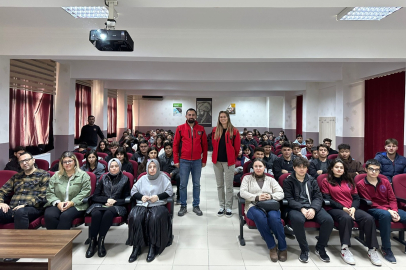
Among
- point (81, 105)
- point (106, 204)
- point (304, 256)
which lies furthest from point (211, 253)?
point (81, 105)

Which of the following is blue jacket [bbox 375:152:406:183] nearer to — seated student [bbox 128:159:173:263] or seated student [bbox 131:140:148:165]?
seated student [bbox 128:159:173:263]

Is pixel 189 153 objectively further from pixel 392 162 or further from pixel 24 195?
pixel 392 162

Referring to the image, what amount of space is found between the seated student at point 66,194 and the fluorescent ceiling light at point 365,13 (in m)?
4.38

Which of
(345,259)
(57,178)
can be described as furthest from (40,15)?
(345,259)

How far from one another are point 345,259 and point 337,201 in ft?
2.18

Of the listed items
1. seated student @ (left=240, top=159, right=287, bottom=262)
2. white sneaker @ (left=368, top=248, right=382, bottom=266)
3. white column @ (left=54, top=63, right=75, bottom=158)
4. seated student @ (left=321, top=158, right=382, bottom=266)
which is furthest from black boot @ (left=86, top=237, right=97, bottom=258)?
white column @ (left=54, top=63, right=75, bottom=158)

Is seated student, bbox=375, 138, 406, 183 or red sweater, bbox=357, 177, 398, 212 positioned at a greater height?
seated student, bbox=375, 138, 406, 183

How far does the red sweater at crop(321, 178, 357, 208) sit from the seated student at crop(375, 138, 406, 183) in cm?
147

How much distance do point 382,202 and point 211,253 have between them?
7.20ft

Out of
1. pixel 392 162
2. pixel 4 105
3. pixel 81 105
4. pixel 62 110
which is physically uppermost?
pixel 81 105

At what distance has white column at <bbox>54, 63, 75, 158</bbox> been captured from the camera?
750 centimetres

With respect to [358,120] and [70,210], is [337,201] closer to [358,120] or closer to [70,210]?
[70,210]

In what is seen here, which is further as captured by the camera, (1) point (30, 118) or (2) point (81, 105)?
(2) point (81, 105)

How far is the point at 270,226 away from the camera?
3.13 metres
